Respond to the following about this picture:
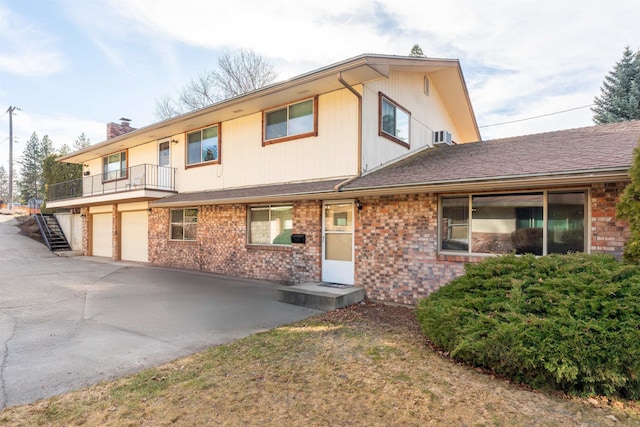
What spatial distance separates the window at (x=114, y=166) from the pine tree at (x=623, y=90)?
25001 millimetres

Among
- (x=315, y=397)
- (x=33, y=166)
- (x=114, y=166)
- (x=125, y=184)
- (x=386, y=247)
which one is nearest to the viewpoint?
(x=315, y=397)

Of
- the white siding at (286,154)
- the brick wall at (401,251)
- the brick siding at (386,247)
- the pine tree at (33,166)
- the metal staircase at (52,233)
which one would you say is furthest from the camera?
the pine tree at (33,166)

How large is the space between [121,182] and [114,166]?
5.09ft

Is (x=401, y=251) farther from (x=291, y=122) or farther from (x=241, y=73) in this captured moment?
(x=241, y=73)

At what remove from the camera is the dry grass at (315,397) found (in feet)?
9.66

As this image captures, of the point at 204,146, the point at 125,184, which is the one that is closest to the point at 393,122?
the point at 204,146

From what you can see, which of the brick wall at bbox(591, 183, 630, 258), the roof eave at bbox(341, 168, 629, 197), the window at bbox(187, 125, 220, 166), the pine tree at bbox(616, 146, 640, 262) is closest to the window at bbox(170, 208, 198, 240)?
the window at bbox(187, 125, 220, 166)

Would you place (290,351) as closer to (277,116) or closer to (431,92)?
(277,116)

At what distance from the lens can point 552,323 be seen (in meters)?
3.51

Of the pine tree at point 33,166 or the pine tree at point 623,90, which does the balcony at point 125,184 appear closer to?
the pine tree at point 623,90

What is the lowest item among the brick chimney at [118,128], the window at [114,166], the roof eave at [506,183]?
the roof eave at [506,183]

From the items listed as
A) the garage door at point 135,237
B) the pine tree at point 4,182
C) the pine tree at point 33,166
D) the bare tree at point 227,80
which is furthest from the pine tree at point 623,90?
the pine tree at point 4,182

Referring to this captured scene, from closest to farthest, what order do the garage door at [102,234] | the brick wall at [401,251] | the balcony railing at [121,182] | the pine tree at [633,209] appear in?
the pine tree at [633,209] → the brick wall at [401,251] → the balcony railing at [121,182] → the garage door at [102,234]

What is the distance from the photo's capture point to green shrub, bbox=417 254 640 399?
3.27 metres
